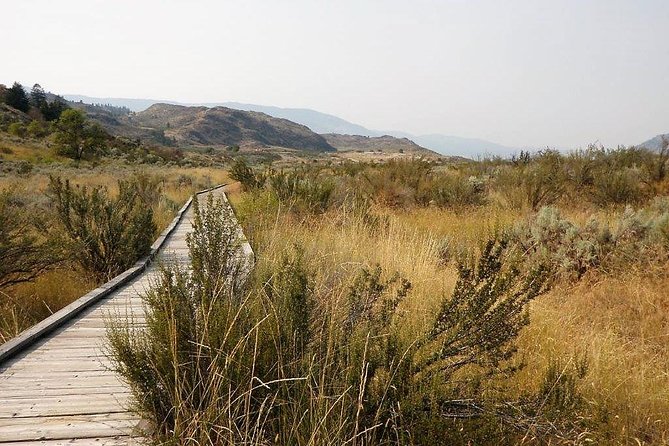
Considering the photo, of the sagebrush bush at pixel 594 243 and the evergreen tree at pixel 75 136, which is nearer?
the sagebrush bush at pixel 594 243

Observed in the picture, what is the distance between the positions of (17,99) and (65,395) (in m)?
72.6

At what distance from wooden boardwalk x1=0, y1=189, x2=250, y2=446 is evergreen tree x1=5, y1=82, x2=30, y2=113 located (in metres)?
69.9

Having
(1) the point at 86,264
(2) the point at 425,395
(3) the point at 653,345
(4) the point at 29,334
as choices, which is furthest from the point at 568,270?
(1) the point at 86,264

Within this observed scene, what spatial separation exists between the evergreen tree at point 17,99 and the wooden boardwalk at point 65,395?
6987 cm

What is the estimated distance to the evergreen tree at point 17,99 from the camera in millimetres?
59594

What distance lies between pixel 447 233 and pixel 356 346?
620 centimetres

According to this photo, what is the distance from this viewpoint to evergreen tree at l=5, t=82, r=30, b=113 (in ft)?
196

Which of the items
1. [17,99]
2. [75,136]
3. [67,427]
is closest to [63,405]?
[67,427]

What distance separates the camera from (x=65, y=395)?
2955 millimetres

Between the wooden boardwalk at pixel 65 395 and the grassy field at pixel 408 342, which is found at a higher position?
the grassy field at pixel 408 342

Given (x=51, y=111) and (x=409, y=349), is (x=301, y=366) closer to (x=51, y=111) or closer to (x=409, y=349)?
(x=409, y=349)

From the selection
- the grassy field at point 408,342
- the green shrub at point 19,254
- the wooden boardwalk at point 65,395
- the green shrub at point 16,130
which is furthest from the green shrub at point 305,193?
the green shrub at point 16,130

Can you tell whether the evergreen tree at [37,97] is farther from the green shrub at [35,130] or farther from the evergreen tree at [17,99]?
the green shrub at [35,130]

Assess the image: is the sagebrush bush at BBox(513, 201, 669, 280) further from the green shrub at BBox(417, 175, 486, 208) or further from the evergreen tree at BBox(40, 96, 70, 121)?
the evergreen tree at BBox(40, 96, 70, 121)
